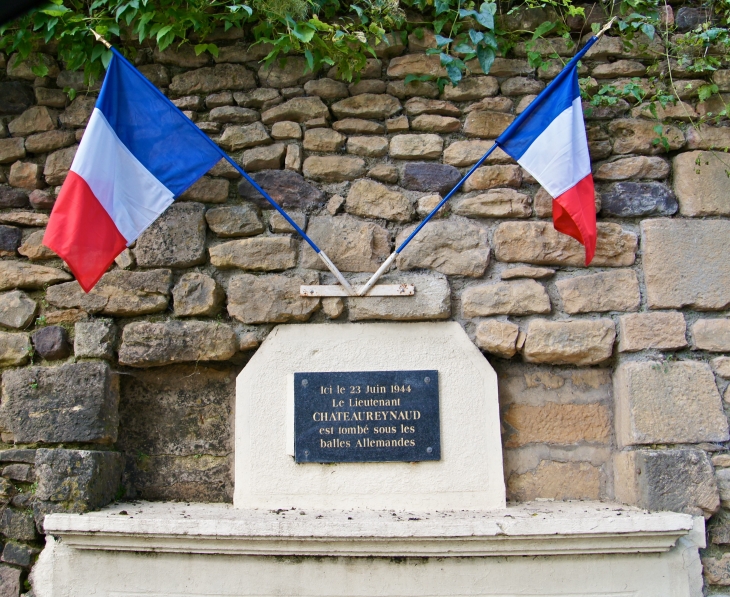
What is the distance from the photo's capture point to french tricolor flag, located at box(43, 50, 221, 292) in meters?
2.28

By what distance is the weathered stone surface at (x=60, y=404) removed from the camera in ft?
8.16

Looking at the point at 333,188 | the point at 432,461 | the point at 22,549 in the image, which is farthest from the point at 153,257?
the point at 432,461

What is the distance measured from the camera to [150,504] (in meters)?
2.55

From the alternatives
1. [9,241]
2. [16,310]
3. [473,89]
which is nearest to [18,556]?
[16,310]

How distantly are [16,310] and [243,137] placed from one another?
1.10 metres

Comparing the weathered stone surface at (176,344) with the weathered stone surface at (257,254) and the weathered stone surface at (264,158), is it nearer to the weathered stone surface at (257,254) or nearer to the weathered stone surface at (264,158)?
the weathered stone surface at (257,254)

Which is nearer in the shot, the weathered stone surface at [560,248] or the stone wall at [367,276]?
the stone wall at [367,276]

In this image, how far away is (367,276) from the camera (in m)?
2.63

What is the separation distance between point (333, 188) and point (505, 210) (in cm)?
68

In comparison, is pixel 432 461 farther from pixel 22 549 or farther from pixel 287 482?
pixel 22 549

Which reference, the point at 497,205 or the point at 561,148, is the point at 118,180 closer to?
the point at 497,205

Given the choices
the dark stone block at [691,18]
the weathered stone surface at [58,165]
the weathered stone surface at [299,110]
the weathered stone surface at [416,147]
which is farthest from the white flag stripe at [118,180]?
the dark stone block at [691,18]

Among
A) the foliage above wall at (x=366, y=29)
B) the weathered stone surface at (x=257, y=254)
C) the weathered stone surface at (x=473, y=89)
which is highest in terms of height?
the foliage above wall at (x=366, y=29)

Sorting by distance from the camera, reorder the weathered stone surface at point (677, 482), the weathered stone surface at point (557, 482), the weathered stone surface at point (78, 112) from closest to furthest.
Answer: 1. the weathered stone surface at point (677, 482)
2. the weathered stone surface at point (557, 482)
3. the weathered stone surface at point (78, 112)
